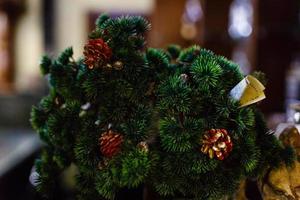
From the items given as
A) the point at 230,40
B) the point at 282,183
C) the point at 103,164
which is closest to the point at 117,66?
the point at 103,164

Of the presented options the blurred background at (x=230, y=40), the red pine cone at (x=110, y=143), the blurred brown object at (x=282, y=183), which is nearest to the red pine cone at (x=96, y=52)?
the red pine cone at (x=110, y=143)

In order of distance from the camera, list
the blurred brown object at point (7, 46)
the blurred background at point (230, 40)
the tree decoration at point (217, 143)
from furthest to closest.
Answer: the blurred brown object at point (7, 46), the blurred background at point (230, 40), the tree decoration at point (217, 143)

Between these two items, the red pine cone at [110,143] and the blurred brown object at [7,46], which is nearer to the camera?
the red pine cone at [110,143]

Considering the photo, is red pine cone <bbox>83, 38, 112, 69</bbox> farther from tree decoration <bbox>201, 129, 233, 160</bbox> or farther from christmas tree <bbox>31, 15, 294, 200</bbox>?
tree decoration <bbox>201, 129, 233, 160</bbox>

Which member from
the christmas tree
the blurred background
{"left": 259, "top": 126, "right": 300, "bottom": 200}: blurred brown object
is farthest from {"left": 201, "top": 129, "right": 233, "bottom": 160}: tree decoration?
the blurred background

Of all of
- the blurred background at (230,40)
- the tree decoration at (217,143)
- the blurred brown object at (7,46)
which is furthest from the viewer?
the blurred brown object at (7,46)

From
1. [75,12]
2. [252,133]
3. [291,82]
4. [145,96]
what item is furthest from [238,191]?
[75,12]

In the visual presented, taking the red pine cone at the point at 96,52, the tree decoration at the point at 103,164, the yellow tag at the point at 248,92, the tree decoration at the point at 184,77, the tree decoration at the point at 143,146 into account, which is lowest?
the tree decoration at the point at 103,164

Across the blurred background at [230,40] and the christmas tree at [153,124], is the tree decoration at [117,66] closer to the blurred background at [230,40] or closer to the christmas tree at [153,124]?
the christmas tree at [153,124]

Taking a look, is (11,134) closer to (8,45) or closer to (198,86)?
(8,45)

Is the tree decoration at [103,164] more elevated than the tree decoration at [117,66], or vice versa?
the tree decoration at [117,66]
